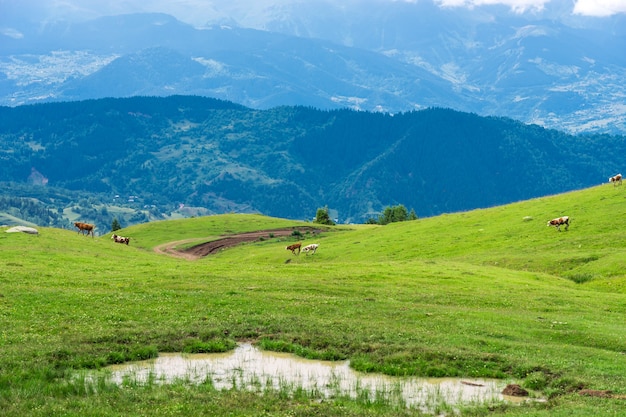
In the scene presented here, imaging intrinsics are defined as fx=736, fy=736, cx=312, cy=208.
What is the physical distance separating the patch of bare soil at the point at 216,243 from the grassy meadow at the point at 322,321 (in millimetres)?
26379

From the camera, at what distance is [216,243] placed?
105 m

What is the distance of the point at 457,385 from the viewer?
3005 cm

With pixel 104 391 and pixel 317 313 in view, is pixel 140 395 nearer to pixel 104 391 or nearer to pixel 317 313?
pixel 104 391

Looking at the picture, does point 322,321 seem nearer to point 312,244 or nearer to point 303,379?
point 303,379

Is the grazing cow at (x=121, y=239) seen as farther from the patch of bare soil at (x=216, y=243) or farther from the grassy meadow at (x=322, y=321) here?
the grassy meadow at (x=322, y=321)

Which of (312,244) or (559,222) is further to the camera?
(312,244)

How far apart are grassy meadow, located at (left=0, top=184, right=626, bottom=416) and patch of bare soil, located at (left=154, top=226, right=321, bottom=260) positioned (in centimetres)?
2638

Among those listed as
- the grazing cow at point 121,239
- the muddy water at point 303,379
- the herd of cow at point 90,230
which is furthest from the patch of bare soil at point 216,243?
the muddy water at point 303,379

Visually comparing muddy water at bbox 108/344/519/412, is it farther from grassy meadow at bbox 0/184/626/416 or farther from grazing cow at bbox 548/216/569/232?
grazing cow at bbox 548/216/569/232

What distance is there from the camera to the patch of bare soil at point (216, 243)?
95925mm

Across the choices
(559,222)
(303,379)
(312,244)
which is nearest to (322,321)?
(303,379)

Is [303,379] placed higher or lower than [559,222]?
lower

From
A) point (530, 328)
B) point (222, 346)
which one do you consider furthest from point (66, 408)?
point (530, 328)

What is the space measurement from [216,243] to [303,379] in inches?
2978
